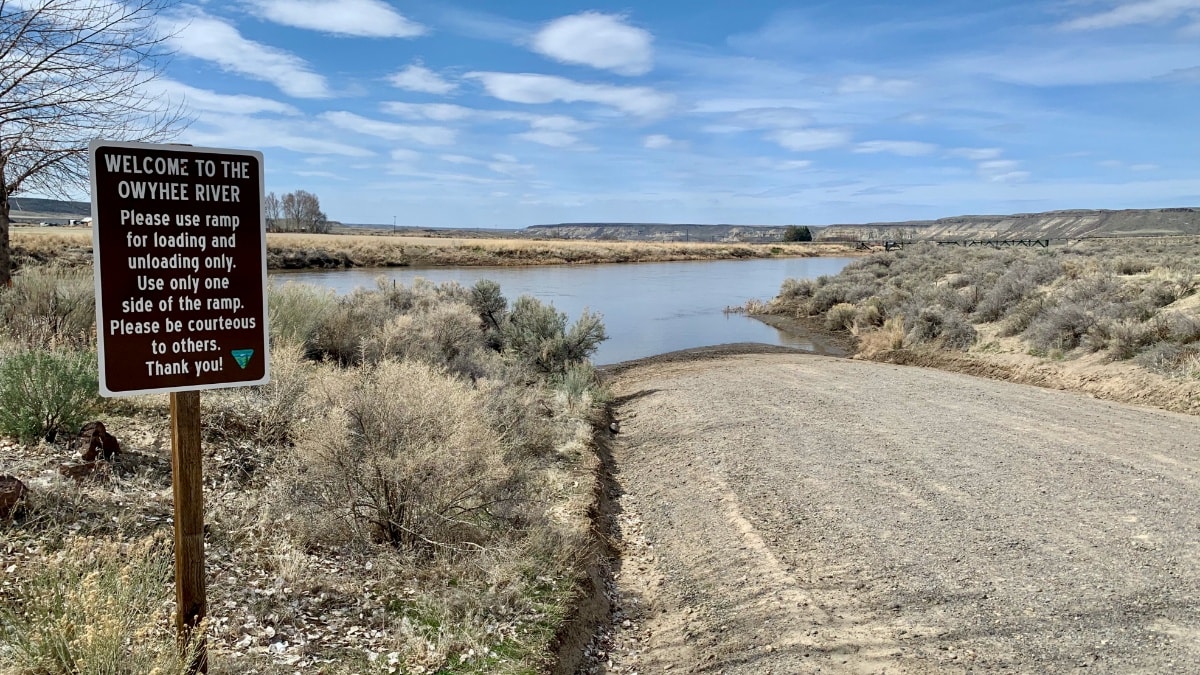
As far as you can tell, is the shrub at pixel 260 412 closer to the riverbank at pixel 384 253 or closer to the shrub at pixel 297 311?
the shrub at pixel 297 311

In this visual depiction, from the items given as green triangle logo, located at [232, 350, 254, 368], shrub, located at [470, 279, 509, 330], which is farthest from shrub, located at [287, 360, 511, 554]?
shrub, located at [470, 279, 509, 330]

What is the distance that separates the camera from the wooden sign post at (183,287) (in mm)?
2809

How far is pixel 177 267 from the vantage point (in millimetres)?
2943

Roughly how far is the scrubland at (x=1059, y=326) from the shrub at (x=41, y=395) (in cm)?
1341

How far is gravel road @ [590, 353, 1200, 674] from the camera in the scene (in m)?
4.52

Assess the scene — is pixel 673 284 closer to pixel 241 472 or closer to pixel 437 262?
pixel 437 262

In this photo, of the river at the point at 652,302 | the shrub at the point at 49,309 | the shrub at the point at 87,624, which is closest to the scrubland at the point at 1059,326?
the river at the point at 652,302

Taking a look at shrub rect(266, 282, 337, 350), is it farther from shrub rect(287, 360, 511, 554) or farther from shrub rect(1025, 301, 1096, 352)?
shrub rect(1025, 301, 1096, 352)

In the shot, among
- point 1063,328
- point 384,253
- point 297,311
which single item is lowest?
point 1063,328

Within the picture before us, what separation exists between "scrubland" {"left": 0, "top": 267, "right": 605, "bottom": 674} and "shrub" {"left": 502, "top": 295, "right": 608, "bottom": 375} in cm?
611

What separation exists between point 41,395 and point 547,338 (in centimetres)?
985

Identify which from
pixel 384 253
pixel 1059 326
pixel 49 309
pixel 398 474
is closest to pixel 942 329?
pixel 1059 326

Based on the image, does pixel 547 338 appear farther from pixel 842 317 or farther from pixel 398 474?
pixel 842 317

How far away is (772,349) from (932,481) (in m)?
13.4
